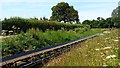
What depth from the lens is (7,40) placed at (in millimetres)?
14383

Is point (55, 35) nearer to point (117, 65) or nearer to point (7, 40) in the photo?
point (7, 40)

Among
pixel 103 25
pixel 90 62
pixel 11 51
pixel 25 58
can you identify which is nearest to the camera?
pixel 90 62

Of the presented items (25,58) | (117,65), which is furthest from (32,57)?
(117,65)

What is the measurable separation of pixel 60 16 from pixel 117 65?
7766 centimetres

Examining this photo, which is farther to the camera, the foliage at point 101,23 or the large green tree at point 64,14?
the foliage at point 101,23

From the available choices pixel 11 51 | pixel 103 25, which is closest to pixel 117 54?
pixel 11 51

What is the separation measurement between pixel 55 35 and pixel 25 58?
517 inches

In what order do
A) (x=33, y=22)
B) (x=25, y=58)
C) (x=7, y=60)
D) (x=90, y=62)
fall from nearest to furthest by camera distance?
(x=90, y=62) < (x=7, y=60) < (x=25, y=58) < (x=33, y=22)

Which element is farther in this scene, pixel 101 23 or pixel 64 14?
pixel 101 23

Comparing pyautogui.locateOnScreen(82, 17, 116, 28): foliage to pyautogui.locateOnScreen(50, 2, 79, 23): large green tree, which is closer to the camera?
pyautogui.locateOnScreen(50, 2, 79, 23): large green tree

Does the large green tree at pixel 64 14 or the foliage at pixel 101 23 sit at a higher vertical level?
the large green tree at pixel 64 14

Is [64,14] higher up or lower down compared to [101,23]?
higher up

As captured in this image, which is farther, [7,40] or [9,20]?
[9,20]

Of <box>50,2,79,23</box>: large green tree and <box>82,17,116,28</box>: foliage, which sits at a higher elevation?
<box>50,2,79,23</box>: large green tree
